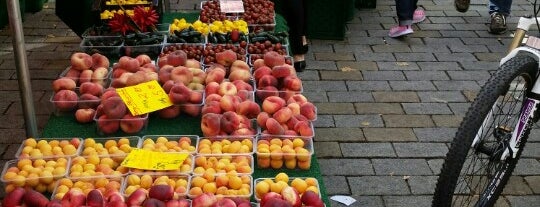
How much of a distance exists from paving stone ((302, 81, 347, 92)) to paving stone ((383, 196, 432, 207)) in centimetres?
169

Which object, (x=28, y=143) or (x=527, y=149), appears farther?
(x=527, y=149)

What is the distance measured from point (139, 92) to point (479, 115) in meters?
1.59

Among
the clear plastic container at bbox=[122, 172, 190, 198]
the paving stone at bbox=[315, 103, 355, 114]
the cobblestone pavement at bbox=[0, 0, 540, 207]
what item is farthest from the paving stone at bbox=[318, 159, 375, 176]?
the clear plastic container at bbox=[122, 172, 190, 198]

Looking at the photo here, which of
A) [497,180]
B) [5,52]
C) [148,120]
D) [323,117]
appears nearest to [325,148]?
[323,117]

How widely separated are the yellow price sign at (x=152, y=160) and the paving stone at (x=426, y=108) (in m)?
2.83

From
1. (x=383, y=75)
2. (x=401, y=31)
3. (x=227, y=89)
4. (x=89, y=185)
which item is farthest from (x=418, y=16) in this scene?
(x=89, y=185)

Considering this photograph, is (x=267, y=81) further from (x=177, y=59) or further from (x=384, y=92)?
(x=384, y=92)

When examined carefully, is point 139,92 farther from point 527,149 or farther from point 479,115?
point 527,149

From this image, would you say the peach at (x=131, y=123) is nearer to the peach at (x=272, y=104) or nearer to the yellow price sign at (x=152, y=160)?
the yellow price sign at (x=152, y=160)

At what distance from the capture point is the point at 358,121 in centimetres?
470

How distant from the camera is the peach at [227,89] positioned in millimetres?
3006

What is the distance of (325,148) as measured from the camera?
4309 millimetres

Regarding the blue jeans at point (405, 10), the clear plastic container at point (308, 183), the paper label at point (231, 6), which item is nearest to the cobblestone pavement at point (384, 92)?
the blue jeans at point (405, 10)

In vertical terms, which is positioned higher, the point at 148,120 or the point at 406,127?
the point at 148,120
